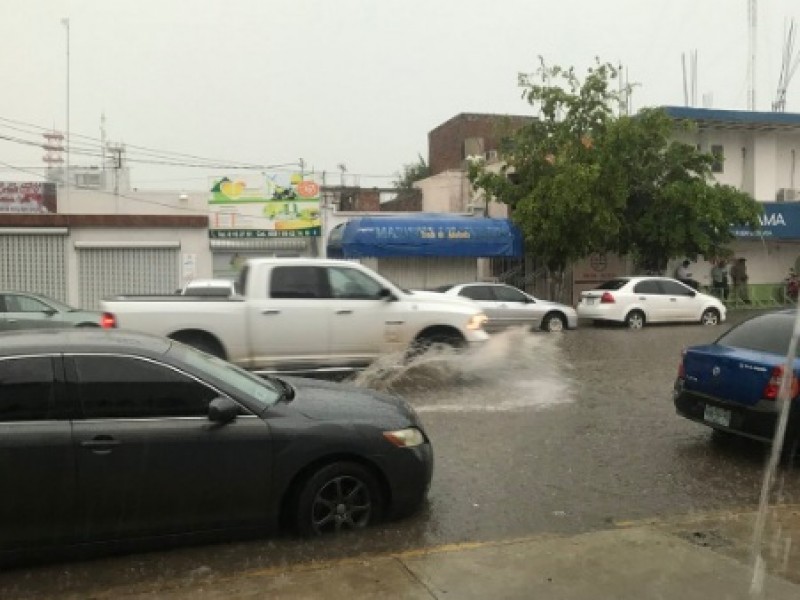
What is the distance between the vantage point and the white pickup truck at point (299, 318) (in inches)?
398

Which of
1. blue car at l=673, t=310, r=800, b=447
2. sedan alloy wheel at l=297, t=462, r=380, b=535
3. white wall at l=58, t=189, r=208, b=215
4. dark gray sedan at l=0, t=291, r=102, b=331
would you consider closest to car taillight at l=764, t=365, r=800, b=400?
blue car at l=673, t=310, r=800, b=447

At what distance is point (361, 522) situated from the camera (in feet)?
16.9

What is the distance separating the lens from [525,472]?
21.9 feet

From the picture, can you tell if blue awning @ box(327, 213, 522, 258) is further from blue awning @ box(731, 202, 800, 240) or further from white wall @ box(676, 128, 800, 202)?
blue awning @ box(731, 202, 800, 240)

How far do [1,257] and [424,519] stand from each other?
22.0m

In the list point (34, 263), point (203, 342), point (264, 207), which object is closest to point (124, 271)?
point (34, 263)

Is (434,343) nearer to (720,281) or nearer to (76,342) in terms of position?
(76,342)

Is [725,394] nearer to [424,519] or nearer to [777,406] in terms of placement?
[777,406]

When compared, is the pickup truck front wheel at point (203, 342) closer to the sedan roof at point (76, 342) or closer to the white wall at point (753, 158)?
the sedan roof at point (76, 342)

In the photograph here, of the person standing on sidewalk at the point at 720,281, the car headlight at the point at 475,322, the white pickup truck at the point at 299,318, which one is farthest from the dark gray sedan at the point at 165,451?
the person standing on sidewalk at the point at 720,281

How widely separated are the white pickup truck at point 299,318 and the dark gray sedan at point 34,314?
457 centimetres

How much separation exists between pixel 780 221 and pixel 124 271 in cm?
2274

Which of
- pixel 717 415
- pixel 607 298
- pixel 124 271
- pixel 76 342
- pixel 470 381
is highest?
pixel 124 271

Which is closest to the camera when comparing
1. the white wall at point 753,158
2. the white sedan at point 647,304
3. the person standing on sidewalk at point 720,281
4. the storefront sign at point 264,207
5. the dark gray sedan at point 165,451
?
the dark gray sedan at point 165,451
